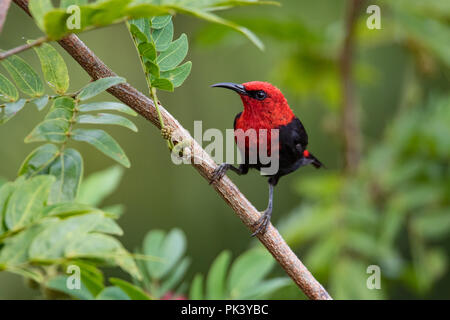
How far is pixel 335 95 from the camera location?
3.87 meters

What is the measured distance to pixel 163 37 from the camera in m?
1.30

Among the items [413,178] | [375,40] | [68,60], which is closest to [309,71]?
[375,40]

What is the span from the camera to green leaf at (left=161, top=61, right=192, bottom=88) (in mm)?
1317

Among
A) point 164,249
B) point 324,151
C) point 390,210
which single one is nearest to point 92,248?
point 164,249

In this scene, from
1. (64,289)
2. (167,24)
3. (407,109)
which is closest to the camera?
(167,24)

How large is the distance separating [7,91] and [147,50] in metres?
0.34

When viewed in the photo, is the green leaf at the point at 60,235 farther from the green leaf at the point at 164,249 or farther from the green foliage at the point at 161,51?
the green leaf at the point at 164,249

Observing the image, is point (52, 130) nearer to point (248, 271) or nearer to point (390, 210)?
point (248, 271)

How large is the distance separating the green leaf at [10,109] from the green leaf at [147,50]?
Result: 0.29m

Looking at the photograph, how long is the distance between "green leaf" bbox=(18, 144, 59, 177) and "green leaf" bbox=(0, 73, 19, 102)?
0.13 metres
